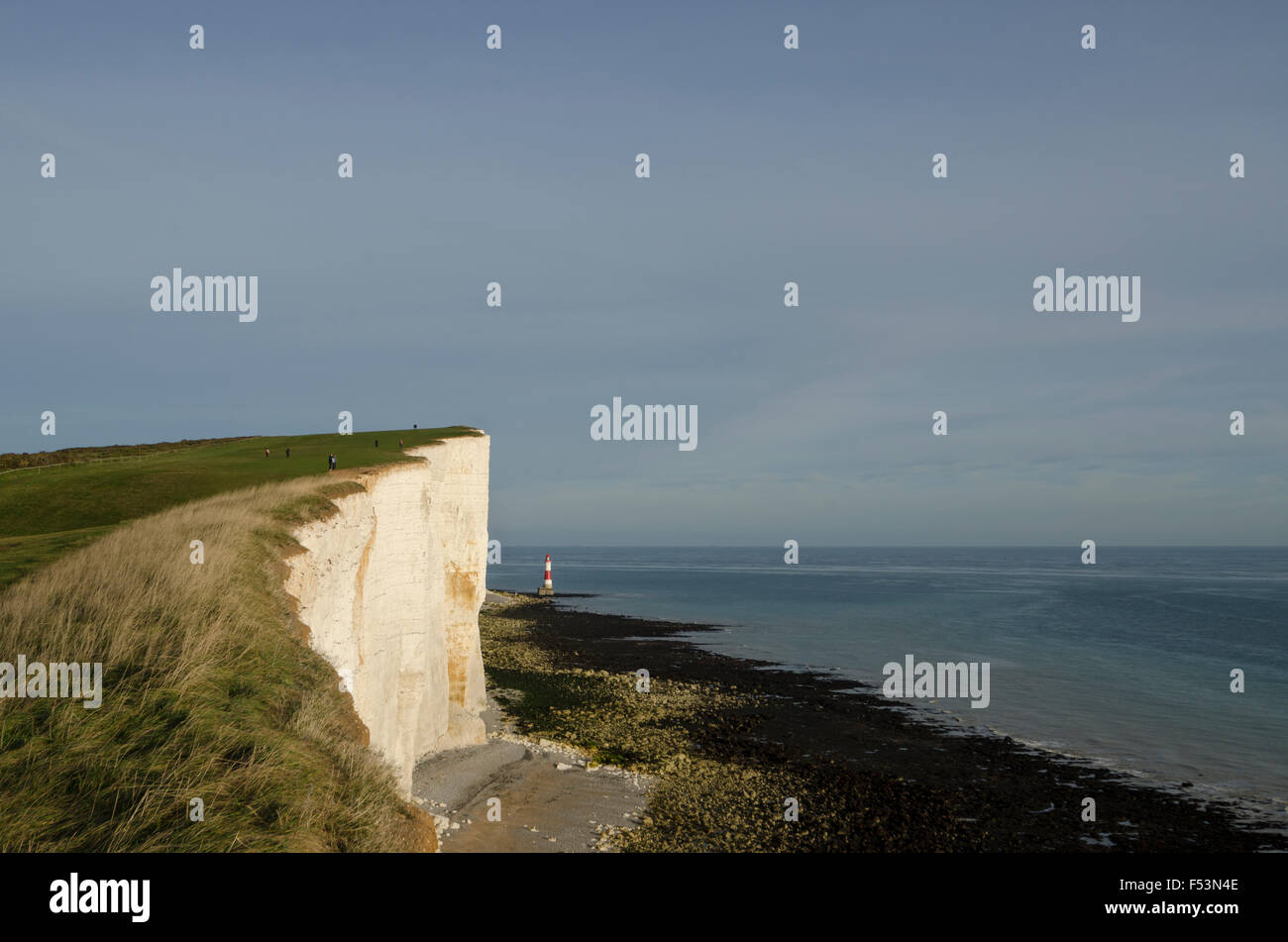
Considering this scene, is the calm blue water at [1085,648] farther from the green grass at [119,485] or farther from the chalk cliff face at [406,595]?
the green grass at [119,485]

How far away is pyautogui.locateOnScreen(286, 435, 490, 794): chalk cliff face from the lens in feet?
51.3

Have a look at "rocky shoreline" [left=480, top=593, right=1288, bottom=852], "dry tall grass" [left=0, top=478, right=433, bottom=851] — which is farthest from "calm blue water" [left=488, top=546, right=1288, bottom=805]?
"dry tall grass" [left=0, top=478, right=433, bottom=851]

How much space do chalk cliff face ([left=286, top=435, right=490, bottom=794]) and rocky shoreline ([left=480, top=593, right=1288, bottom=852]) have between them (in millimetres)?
5060

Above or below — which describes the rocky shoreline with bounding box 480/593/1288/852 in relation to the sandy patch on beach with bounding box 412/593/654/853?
below

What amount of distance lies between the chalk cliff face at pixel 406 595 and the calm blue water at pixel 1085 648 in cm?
2132

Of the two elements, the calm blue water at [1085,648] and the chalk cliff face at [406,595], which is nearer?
the chalk cliff face at [406,595]

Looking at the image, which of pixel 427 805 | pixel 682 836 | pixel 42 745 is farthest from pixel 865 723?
pixel 42 745

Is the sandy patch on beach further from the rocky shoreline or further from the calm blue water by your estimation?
the calm blue water

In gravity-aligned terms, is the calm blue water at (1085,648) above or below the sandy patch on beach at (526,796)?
below

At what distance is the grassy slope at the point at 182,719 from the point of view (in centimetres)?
612

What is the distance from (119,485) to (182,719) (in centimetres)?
2128

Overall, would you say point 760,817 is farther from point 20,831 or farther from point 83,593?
point 20,831

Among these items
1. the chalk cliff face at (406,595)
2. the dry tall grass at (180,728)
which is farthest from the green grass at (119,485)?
the dry tall grass at (180,728)
